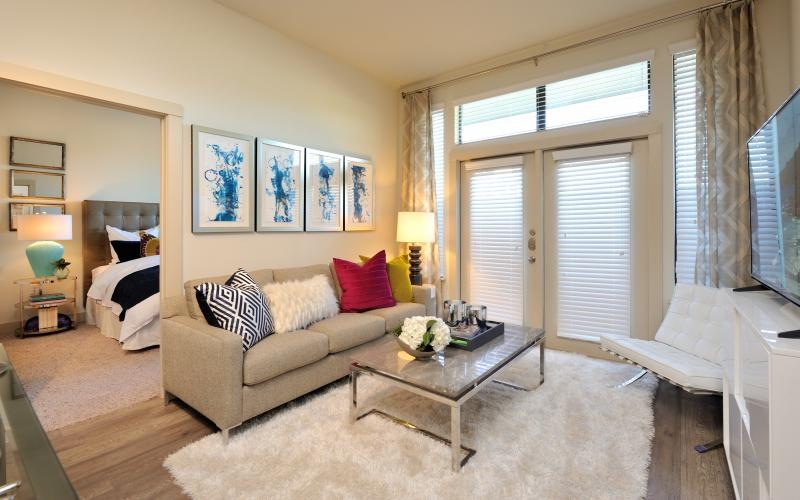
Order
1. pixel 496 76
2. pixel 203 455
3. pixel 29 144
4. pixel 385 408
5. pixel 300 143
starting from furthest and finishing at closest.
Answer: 1. pixel 29 144
2. pixel 496 76
3. pixel 300 143
4. pixel 385 408
5. pixel 203 455

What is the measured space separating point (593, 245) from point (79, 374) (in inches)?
175

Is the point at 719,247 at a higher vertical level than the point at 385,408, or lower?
higher

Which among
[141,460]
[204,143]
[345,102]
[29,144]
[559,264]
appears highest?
[345,102]

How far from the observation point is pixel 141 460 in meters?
1.95

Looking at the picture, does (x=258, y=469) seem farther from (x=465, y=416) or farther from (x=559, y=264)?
(x=559, y=264)

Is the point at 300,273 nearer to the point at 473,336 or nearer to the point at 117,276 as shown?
the point at 473,336

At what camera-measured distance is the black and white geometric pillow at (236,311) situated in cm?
230

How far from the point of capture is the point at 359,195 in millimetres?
4207

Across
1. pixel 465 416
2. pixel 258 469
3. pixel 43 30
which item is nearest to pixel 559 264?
pixel 465 416

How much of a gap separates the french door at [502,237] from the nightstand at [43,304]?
176 inches

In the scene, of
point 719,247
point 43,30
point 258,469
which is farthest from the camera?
point 719,247

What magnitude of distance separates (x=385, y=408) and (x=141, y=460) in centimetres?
131

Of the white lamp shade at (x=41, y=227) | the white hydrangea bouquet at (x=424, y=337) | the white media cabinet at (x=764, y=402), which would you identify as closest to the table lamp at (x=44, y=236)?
the white lamp shade at (x=41, y=227)

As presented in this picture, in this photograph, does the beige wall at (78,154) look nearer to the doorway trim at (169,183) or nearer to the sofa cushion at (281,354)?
the doorway trim at (169,183)
